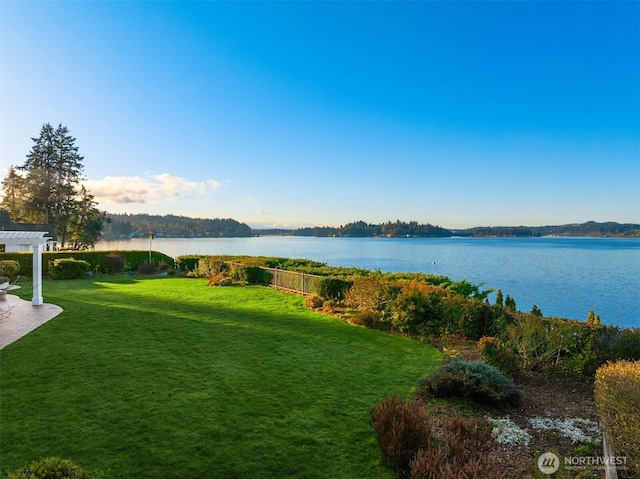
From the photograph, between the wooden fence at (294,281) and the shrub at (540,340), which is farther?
the wooden fence at (294,281)

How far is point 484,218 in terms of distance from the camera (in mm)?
44469

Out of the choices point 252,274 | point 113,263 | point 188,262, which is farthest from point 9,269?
point 252,274

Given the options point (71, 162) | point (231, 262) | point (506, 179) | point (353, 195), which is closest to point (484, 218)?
point (506, 179)

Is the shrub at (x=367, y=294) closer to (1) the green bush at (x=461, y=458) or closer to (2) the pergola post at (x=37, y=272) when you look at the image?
(1) the green bush at (x=461, y=458)

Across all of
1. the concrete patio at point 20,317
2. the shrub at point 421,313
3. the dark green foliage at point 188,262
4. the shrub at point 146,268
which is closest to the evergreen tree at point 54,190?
the shrub at point 146,268

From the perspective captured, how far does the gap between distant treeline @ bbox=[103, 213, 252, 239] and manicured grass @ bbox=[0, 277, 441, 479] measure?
79.3m

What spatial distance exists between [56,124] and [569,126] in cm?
4721

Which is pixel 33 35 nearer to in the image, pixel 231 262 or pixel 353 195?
pixel 231 262

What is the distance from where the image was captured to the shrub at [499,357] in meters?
6.22

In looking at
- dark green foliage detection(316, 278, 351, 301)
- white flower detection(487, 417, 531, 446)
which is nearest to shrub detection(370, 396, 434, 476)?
white flower detection(487, 417, 531, 446)

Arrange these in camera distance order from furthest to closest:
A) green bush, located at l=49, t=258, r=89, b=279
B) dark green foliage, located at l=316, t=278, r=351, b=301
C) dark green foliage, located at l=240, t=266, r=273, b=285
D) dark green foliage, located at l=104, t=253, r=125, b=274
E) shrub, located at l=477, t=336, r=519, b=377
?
dark green foliage, located at l=104, t=253, r=125, b=274 → green bush, located at l=49, t=258, r=89, b=279 → dark green foliage, located at l=240, t=266, r=273, b=285 → dark green foliage, located at l=316, t=278, r=351, b=301 → shrub, located at l=477, t=336, r=519, b=377

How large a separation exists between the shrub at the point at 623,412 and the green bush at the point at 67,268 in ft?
77.9

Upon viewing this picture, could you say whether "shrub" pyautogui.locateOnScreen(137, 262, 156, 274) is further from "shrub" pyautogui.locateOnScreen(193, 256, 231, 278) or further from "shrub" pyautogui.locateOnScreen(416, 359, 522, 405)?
"shrub" pyautogui.locateOnScreen(416, 359, 522, 405)

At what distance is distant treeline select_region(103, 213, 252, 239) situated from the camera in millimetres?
82250
